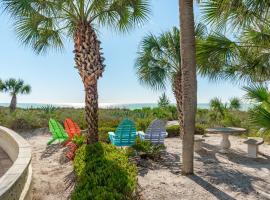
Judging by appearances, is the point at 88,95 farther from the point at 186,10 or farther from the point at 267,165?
the point at 267,165

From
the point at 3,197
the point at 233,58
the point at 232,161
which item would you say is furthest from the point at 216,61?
the point at 3,197

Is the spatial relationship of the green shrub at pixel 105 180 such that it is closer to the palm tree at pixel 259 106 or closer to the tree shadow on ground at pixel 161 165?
the tree shadow on ground at pixel 161 165

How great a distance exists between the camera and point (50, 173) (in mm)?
7809

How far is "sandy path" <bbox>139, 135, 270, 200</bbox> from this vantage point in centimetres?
582

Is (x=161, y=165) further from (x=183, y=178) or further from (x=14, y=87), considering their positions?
(x=14, y=87)

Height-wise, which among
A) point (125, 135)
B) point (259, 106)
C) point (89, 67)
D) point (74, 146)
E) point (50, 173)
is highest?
point (89, 67)

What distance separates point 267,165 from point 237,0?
179 inches

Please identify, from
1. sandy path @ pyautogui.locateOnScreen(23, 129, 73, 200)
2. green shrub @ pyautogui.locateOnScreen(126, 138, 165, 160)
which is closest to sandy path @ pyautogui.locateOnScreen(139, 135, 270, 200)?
green shrub @ pyautogui.locateOnScreen(126, 138, 165, 160)

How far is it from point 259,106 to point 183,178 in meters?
2.07

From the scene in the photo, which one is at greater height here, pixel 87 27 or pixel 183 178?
pixel 87 27

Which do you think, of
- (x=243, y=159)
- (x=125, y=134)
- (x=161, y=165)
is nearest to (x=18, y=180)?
(x=161, y=165)

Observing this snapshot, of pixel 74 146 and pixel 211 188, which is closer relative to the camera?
pixel 211 188

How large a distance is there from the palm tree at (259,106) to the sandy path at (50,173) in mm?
3718

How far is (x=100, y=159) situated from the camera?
6.36 m
